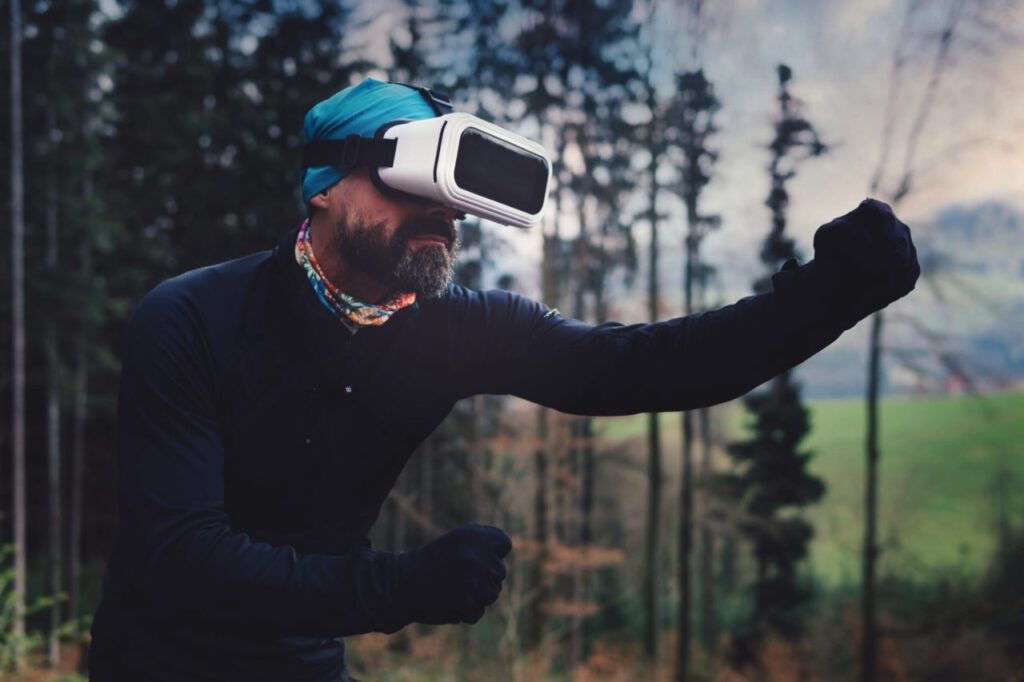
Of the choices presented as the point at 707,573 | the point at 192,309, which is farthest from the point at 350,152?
the point at 707,573

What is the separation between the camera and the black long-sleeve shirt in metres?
1.57

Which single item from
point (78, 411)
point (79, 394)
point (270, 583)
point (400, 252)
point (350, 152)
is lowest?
point (78, 411)

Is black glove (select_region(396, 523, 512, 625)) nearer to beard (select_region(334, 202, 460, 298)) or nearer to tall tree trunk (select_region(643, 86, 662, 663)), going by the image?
beard (select_region(334, 202, 460, 298))

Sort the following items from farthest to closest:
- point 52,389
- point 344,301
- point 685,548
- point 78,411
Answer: point 78,411, point 52,389, point 685,548, point 344,301

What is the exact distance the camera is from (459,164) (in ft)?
5.81

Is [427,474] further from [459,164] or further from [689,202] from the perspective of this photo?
[459,164]

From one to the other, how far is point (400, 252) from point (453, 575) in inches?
32.9

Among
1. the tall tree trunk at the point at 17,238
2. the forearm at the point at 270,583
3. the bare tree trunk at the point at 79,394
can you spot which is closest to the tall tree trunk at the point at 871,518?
the forearm at the point at 270,583

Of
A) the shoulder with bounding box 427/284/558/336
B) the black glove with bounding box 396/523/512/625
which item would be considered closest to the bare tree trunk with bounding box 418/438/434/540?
the shoulder with bounding box 427/284/558/336

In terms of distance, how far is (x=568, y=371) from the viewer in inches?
80.6

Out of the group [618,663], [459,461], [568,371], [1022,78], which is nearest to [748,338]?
[568,371]

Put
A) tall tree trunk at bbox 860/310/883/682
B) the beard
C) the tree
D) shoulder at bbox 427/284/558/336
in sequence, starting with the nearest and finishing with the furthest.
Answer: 1. the beard
2. shoulder at bbox 427/284/558/336
3. the tree
4. tall tree trunk at bbox 860/310/883/682

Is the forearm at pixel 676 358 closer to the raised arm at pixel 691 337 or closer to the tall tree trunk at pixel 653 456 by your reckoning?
the raised arm at pixel 691 337

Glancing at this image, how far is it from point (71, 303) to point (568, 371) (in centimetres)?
1471
